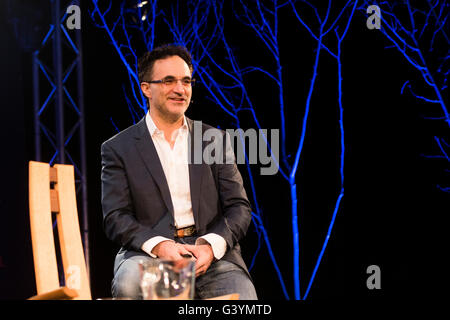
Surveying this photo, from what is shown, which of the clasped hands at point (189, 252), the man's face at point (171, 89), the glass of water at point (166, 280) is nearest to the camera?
the glass of water at point (166, 280)

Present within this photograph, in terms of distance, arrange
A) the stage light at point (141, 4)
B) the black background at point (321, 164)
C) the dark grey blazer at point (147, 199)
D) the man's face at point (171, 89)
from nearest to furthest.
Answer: the dark grey blazer at point (147, 199), the man's face at point (171, 89), the black background at point (321, 164), the stage light at point (141, 4)

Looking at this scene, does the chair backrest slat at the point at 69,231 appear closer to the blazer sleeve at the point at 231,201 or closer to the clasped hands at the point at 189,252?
the clasped hands at the point at 189,252

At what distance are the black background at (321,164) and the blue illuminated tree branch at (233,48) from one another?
0.05 metres

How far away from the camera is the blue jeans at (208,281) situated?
5.86 feet

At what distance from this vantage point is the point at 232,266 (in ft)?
6.33

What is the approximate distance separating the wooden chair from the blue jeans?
5.2 inches

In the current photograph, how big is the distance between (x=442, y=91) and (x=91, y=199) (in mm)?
2872

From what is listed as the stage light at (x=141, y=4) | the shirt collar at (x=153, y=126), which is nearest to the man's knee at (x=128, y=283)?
the shirt collar at (x=153, y=126)

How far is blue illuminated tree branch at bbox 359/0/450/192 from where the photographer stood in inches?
147

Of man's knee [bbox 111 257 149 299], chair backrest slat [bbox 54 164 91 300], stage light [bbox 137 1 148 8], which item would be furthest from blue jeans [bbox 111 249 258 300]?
stage light [bbox 137 1 148 8]

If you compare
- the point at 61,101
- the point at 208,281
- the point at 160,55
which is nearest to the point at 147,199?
the point at 208,281

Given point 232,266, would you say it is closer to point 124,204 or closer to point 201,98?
point 124,204

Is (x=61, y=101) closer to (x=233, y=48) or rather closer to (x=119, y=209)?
(x=233, y=48)
